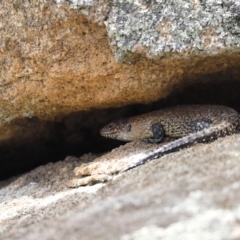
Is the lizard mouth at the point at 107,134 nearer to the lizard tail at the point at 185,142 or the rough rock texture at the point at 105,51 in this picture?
the rough rock texture at the point at 105,51

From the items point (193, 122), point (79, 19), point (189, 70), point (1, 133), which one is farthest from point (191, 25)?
point (1, 133)

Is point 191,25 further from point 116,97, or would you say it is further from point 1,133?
point 1,133

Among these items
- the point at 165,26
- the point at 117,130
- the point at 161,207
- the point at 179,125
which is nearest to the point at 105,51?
the point at 165,26

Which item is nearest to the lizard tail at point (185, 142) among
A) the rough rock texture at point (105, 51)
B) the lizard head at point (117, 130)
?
the rough rock texture at point (105, 51)

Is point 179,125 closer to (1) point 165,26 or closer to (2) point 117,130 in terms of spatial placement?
(2) point 117,130

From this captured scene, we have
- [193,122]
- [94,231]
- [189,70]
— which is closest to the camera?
[94,231]

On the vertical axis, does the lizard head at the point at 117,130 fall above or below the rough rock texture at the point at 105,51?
below

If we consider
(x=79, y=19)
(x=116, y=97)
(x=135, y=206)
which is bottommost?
(x=135, y=206)

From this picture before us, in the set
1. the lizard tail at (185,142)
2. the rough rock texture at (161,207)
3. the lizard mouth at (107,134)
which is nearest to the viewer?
the rough rock texture at (161,207)
